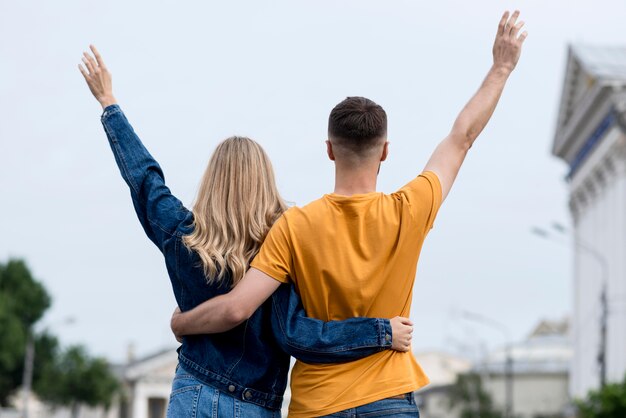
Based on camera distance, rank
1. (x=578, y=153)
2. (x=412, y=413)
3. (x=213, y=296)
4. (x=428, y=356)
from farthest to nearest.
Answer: (x=428, y=356) → (x=578, y=153) → (x=213, y=296) → (x=412, y=413)

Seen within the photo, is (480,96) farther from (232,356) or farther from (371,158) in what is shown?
(232,356)

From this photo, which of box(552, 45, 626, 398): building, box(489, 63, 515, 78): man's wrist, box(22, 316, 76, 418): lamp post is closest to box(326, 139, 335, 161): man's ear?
box(489, 63, 515, 78): man's wrist

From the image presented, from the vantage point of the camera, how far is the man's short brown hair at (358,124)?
531 cm

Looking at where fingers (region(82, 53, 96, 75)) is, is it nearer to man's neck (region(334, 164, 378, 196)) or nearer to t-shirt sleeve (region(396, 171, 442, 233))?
man's neck (region(334, 164, 378, 196))

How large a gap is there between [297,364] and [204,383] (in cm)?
38

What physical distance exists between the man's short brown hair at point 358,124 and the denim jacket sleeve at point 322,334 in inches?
21.6

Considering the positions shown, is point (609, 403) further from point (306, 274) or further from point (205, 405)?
point (306, 274)

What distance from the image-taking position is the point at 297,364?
17.7 feet

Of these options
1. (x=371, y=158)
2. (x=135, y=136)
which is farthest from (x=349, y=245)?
(x=135, y=136)

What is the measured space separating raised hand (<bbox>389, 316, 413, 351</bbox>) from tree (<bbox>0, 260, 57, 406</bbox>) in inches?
2602

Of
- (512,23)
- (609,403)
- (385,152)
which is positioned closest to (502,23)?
(512,23)

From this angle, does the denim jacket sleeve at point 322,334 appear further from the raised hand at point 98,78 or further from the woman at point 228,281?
the raised hand at point 98,78

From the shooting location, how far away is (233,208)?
18.3 feet

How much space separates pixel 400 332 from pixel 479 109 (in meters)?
0.99
